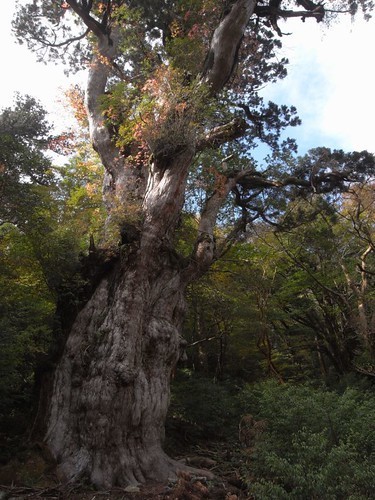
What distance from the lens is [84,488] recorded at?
4859 millimetres

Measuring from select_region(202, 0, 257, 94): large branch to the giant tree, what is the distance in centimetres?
3

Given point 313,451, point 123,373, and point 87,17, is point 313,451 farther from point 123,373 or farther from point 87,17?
point 87,17

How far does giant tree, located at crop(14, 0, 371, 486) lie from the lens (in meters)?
5.57

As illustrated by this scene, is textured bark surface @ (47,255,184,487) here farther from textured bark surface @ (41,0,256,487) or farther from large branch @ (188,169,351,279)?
large branch @ (188,169,351,279)

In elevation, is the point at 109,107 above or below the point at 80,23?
below

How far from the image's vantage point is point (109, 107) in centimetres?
904

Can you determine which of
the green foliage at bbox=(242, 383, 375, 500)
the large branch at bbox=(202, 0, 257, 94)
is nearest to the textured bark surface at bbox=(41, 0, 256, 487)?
the large branch at bbox=(202, 0, 257, 94)

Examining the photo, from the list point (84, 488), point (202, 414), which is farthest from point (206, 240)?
point (84, 488)

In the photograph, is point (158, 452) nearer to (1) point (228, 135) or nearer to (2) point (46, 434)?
(2) point (46, 434)

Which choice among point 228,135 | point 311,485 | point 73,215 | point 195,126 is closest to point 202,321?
point 73,215

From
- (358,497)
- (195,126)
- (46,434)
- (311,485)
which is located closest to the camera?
(358,497)

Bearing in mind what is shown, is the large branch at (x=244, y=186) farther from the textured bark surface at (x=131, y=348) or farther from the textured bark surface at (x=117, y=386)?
the textured bark surface at (x=117, y=386)

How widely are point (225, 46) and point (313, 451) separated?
351 inches

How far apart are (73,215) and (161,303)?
5.37 m
